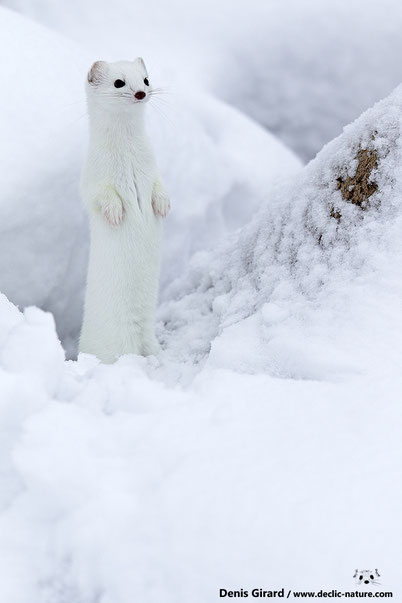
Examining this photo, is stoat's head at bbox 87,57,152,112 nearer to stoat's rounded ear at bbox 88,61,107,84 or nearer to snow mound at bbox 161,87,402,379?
stoat's rounded ear at bbox 88,61,107,84

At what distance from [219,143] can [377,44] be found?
1.34m

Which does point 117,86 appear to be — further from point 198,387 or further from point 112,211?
point 198,387

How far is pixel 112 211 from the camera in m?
2.00

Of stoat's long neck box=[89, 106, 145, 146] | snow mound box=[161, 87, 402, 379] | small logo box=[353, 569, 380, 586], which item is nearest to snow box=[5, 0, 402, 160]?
stoat's long neck box=[89, 106, 145, 146]

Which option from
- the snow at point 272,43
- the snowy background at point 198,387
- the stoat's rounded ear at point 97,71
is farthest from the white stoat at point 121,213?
the snow at point 272,43

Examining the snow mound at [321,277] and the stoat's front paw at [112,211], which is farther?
the stoat's front paw at [112,211]

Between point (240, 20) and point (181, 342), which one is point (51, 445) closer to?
point (181, 342)

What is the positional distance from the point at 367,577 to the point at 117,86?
164 centimetres

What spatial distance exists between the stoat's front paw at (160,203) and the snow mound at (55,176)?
0.38m

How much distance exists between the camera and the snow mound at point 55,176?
7.07 feet

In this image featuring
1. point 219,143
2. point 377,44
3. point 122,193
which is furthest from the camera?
point 377,44

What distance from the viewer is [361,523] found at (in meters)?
0.95

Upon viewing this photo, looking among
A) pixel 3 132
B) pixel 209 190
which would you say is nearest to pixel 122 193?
pixel 3 132

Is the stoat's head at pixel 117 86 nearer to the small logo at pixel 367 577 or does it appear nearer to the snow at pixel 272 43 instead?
the small logo at pixel 367 577
